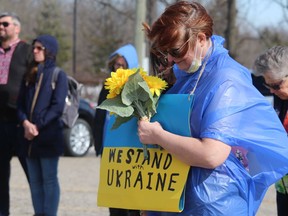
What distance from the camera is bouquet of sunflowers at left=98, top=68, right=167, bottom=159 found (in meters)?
2.97

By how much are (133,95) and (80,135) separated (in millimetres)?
10411

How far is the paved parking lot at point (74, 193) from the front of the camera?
7559mm

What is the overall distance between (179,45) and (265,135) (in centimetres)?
53

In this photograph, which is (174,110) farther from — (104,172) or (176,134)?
(104,172)

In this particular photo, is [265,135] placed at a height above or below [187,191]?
above

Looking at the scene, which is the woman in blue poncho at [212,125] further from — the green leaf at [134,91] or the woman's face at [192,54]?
the green leaf at [134,91]

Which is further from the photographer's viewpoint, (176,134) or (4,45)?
(4,45)

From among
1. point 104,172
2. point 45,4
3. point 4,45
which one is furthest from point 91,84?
point 104,172

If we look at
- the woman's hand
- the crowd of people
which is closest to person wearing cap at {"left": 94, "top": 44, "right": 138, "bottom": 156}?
the woman's hand

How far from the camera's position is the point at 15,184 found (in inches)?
372

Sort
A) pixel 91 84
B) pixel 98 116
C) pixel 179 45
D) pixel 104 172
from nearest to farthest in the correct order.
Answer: pixel 179 45
pixel 104 172
pixel 98 116
pixel 91 84

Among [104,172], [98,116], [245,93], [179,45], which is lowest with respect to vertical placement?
[98,116]

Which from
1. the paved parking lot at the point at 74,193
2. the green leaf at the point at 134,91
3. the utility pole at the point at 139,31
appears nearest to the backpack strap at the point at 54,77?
the paved parking lot at the point at 74,193

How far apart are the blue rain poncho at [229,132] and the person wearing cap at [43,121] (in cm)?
343
